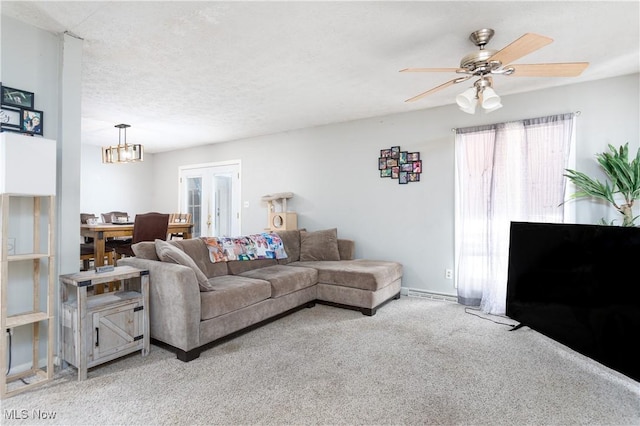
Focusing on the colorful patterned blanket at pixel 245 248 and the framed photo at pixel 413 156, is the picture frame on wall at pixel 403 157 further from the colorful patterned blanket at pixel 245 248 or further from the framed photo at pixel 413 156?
the colorful patterned blanket at pixel 245 248

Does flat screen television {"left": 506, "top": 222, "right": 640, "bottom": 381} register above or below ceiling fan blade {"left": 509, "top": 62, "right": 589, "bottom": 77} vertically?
below

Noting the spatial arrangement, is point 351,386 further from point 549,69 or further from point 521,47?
point 549,69

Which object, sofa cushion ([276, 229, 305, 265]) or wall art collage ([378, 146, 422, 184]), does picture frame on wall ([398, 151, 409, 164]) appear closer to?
wall art collage ([378, 146, 422, 184])

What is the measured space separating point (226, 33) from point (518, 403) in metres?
3.12

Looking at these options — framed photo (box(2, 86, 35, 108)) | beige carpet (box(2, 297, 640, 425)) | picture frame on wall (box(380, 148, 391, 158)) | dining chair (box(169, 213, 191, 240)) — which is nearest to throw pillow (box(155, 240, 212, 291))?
beige carpet (box(2, 297, 640, 425))

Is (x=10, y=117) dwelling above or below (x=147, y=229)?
above

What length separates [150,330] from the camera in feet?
8.77

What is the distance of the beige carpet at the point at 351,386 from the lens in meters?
1.79

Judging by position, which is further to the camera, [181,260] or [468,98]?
[181,260]

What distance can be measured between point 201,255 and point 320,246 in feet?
5.41

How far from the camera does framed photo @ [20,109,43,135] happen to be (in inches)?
86.6

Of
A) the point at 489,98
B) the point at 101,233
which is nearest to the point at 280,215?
the point at 101,233

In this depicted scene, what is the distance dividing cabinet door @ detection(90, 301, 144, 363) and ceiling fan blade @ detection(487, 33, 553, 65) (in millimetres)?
3057

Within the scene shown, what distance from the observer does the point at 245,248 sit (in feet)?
12.7
